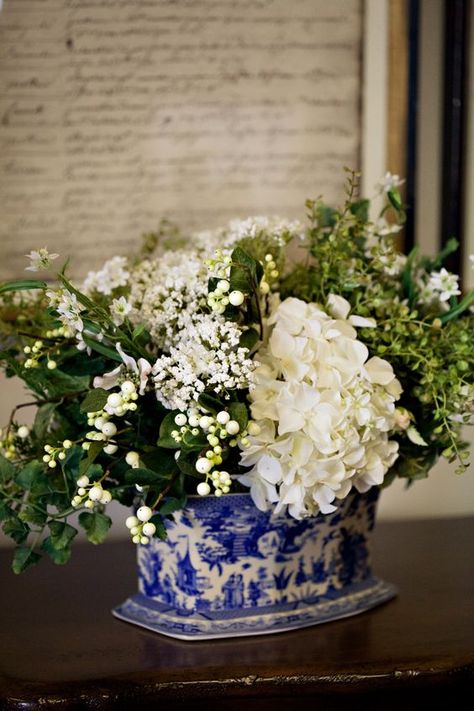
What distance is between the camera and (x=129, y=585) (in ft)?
3.11

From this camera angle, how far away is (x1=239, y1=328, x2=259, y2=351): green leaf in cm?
71

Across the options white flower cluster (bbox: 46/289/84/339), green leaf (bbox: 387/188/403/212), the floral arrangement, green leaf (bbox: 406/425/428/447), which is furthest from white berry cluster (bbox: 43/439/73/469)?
green leaf (bbox: 387/188/403/212)

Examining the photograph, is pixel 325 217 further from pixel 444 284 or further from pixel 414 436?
pixel 414 436

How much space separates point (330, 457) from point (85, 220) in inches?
23.5

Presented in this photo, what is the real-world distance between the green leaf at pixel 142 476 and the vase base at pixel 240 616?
0.19 m

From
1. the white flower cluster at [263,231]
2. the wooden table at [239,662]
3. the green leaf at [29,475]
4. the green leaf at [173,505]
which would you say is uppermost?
the white flower cluster at [263,231]

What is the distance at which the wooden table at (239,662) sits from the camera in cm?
69

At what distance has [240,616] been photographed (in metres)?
0.80

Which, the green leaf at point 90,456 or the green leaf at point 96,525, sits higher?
the green leaf at point 90,456

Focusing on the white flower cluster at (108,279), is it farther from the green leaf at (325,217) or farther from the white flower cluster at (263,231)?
the green leaf at (325,217)

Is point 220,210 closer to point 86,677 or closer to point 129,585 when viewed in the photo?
point 129,585

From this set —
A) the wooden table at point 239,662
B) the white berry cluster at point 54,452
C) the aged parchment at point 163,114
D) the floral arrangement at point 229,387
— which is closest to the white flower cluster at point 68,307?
the floral arrangement at point 229,387

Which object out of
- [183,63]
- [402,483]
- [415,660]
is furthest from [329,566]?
[183,63]

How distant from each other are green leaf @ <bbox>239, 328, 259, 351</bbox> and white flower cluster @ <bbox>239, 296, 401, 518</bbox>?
2 cm
